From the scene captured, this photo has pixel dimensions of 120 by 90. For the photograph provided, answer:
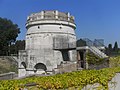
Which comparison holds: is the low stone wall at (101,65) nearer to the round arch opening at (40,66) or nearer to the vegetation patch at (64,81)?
the round arch opening at (40,66)

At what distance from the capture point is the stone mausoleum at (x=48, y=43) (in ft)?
87.6

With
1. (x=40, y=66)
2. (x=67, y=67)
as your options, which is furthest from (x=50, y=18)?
(x=67, y=67)

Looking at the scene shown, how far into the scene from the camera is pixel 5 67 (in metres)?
48.5

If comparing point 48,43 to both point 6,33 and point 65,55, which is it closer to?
point 65,55

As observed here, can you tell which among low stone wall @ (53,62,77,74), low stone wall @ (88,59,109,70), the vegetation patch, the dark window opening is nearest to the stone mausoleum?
the dark window opening

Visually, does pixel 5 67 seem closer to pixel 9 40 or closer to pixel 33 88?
pixel 9 40

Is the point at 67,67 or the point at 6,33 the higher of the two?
the point at 6,33

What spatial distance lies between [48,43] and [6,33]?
37935 millimetres

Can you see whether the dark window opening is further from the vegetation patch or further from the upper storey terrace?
the vegetation patch

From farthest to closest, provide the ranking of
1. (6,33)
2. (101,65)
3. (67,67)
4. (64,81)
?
(6,33), (67,67), (101,65), (64,81)

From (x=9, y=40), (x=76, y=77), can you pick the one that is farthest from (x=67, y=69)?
(x=9, y=40)

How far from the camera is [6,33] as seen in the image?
62.2 metres

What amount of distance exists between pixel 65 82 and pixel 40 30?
1819 centimetres

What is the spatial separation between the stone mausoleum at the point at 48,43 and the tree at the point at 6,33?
34917 mm
